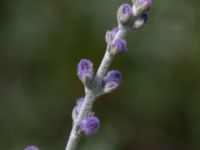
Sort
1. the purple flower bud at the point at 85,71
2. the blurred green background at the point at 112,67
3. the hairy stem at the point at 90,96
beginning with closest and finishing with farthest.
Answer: the hairy stem at the point at 90,96 → the purple flower bud at the point at 85,71 → the blurred green background at the point at 112,67

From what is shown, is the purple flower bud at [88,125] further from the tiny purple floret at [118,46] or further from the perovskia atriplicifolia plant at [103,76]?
the tiny purple floret at [118,46]

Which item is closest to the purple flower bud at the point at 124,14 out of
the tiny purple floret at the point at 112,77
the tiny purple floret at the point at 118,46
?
the tiny purple floret at the point at 118,46

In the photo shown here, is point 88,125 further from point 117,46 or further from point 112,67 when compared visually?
point 112,67

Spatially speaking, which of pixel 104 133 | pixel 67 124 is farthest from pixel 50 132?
pixel 104 133

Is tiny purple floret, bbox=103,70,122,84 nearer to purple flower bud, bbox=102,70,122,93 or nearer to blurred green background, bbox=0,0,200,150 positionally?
purple flower bud, bbox=102,70,122,93

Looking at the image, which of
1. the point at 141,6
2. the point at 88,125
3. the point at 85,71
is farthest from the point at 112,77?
the point at 141,6

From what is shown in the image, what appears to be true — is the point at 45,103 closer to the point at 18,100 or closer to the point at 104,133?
the point at 18,100

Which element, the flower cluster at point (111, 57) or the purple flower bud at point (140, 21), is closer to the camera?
the flower cluster at point (111, 57)

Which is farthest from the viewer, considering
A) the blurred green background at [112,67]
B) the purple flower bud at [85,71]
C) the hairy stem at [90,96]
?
the blurred green background at [112,67]

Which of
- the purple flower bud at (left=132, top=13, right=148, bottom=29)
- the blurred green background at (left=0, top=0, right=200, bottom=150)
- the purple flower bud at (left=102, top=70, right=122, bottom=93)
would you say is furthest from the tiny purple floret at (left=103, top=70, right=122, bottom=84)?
the blurred green background at (left=0, top=0, right=200, bottom=150)
